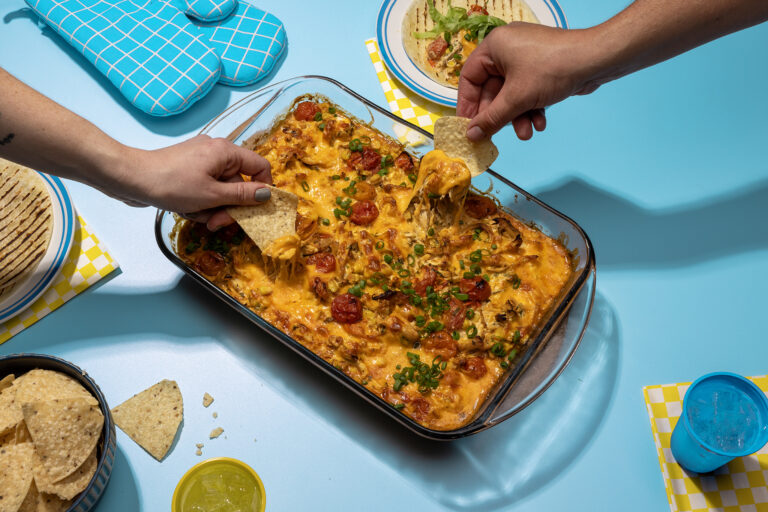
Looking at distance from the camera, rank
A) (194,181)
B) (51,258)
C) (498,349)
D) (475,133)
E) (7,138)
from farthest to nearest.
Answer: (51,258)
(475,133)
(498,349)
(194,181)
(7,138)

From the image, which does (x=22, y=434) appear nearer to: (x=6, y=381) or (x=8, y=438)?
(x=8, y=438)

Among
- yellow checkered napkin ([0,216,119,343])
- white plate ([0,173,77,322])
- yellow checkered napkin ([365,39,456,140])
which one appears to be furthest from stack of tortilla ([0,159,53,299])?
yellow checkered napkin ([365,39,456,140])

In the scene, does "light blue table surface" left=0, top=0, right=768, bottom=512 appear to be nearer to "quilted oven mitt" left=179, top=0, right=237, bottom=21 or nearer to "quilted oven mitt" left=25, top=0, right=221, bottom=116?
"quilted oven mitt" left=25, top=0, right=221, bottom=116

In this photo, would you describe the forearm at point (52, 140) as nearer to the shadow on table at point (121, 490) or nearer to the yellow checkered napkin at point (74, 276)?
the yellow checkered napkin at point (74, 276)

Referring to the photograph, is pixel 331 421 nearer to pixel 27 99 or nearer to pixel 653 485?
pixel 653 485

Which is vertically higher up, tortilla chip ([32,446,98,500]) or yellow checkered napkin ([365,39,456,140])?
yellow checkered napkin ([365,39,456,140])

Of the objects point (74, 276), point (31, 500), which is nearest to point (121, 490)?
point (31, 500)

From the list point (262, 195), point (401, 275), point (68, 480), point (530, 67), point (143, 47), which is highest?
point (530, 67)

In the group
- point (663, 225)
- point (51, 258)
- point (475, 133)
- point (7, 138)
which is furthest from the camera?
point (663, 225)
